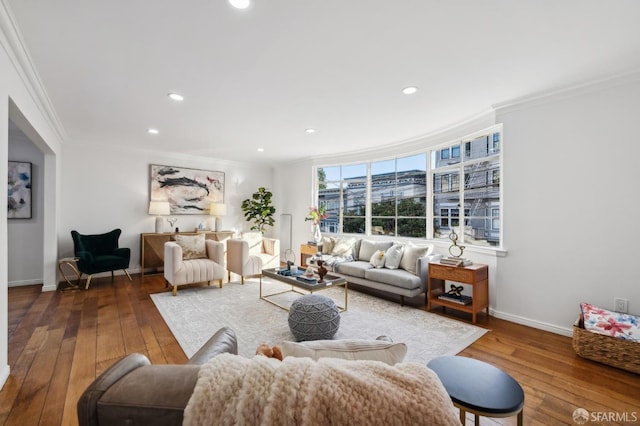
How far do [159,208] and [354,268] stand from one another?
374 centimetres

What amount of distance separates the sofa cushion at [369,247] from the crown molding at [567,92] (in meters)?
2.37

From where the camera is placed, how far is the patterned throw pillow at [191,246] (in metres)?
4.72

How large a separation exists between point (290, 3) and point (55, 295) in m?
4.89

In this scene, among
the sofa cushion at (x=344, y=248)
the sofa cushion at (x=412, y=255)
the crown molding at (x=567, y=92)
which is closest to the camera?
the crown molding at (x=567, y=92)

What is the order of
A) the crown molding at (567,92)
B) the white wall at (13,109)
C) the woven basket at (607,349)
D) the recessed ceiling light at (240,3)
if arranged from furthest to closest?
the crown molding at (567,92)
the woven basket at (607,349)
the white wall at (13,109)
the recessed ceiling light at (240,3)

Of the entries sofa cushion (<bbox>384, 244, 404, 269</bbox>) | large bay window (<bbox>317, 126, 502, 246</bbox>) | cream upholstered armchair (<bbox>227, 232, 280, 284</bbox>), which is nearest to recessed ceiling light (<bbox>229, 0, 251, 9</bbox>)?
large bay window (<bbox>317, 126, 502, 246</bbox>)

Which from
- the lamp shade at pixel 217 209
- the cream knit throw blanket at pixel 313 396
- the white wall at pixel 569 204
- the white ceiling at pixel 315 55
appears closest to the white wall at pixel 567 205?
the white wall at pixel 569 204

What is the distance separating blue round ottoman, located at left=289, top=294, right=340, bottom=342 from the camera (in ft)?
8.73

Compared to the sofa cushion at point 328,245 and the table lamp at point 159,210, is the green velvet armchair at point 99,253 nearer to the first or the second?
the table lamp at point 159,210

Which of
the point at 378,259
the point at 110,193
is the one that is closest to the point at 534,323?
the point at 378,259

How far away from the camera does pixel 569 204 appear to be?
2.93 m

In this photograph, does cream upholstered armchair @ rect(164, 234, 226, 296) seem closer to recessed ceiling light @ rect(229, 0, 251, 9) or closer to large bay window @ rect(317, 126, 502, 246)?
large bay window @ rect(317, 126, 502, 246)

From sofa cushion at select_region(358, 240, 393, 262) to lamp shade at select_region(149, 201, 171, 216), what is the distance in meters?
3.69

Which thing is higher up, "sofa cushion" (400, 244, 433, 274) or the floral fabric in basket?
"sofa cushion" (400, 244, 433, 274)
